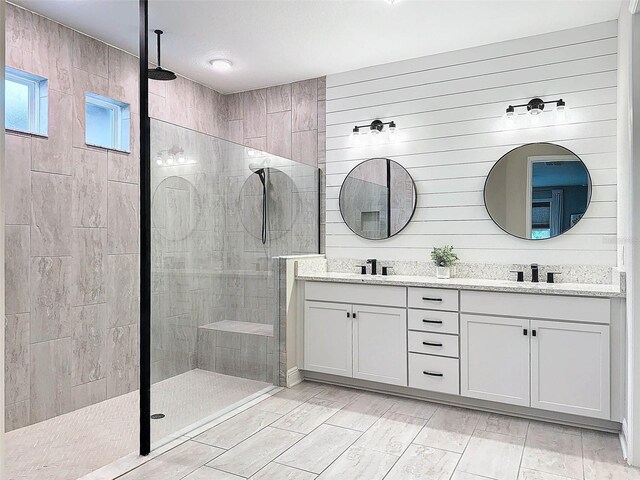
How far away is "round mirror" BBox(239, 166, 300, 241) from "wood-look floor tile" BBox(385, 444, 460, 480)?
1821mm

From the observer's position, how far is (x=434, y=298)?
129 inches

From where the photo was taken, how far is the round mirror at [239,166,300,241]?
3.40 metres

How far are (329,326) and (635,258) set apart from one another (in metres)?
2.09

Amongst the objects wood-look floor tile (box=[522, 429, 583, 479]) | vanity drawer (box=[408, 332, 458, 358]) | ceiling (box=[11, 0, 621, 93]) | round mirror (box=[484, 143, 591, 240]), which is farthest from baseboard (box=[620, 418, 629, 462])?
ceiling (box=[11, 0, 621, 93])

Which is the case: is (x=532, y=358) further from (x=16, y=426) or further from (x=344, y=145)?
(x=16, y=426)

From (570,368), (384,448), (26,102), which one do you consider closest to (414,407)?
(384,448)

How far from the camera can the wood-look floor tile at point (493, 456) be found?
235 cm

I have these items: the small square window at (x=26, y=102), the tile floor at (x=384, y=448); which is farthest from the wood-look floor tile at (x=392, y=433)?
the small square window at (x=26, y=102)

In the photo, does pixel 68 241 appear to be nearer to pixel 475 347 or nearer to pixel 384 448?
pixel 384 448

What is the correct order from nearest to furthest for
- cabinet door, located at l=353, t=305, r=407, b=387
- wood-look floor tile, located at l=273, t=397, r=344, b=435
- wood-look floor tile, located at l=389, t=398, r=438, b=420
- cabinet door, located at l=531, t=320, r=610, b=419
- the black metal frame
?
the black metal frame, cabinet door, located at l=531, t=320, r=610, b=419, wood-look floor tile, located at l=273, t=397, r=344, b=435, wood-look floor tile, located at l=389, t=398, r=438, b=420, cabinet door, located at l=353, t=305, r=407, b=387

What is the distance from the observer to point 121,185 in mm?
3525

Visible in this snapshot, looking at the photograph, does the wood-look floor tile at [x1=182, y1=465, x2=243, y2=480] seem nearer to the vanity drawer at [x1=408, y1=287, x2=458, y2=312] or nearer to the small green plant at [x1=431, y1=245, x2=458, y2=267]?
the vanity drawer at [x1=408, y1=287, x2=458, y2=312]

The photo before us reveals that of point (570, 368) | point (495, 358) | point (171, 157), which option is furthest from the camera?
point (495, 358)

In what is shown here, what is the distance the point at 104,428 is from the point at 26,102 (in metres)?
2.09
